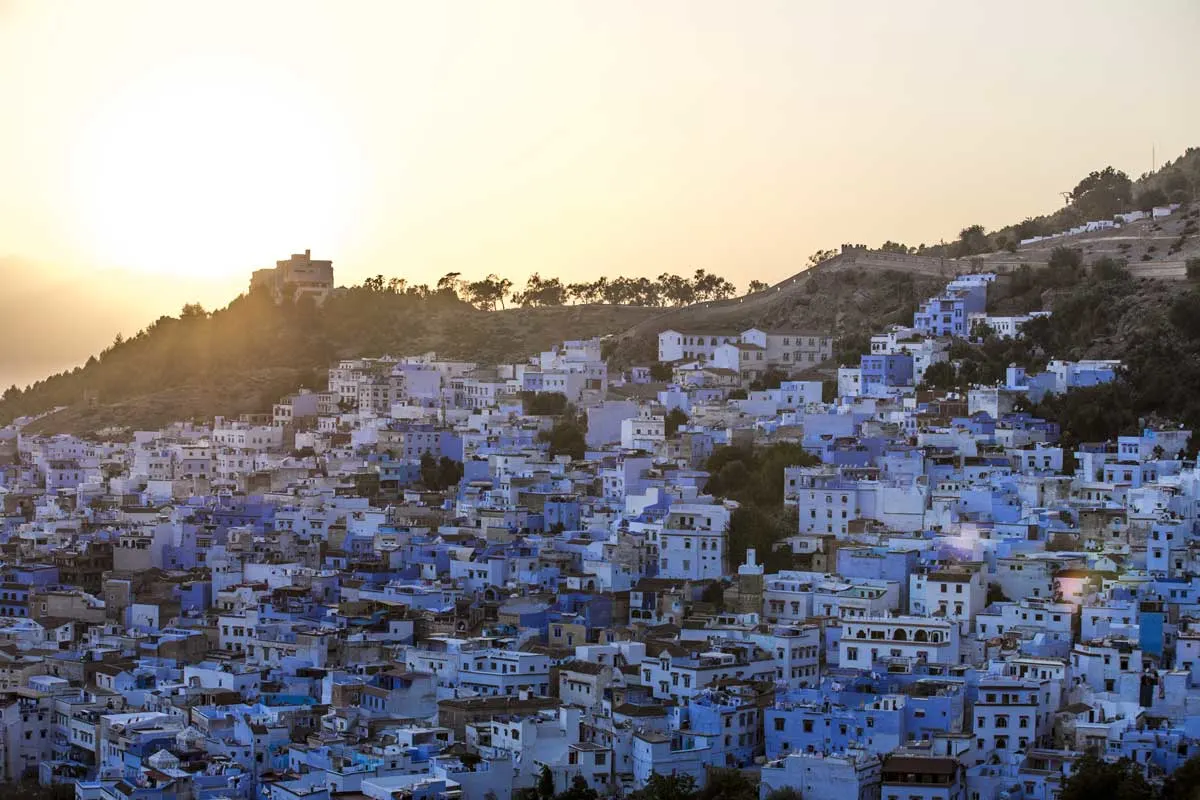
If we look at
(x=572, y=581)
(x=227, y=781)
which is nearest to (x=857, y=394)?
(x=572, y=581)

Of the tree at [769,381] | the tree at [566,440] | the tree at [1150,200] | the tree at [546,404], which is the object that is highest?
the tree at [1150,200]

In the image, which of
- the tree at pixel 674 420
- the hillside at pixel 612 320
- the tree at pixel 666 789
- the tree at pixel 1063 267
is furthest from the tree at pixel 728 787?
the tree at pixel 1063 267

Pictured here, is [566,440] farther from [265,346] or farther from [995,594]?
[265,346]

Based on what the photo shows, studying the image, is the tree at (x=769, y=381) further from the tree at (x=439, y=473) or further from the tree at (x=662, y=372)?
the tree at (x=439, y=473)

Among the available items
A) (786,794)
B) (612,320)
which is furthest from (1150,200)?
(786,794)

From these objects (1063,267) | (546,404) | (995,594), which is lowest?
(995,594)
